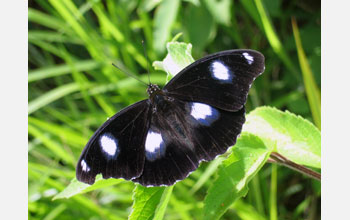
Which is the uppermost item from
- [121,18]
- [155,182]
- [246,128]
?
[121,18]

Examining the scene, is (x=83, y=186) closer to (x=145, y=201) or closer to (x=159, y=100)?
(x=145, y=201)

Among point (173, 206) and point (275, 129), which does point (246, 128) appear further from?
point (173, 206)

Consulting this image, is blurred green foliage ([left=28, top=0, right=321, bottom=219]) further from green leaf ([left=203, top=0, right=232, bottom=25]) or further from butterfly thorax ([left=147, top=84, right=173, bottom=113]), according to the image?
butterfly thorax ([left=147, top=84, right=173, bottom=113])

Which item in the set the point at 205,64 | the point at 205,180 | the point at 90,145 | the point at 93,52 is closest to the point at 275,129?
the point at 205,64

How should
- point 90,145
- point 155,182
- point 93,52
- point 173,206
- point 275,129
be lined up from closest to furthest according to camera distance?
point 155,182
point 90,145
point 275,129
point 173,206
point 93,52

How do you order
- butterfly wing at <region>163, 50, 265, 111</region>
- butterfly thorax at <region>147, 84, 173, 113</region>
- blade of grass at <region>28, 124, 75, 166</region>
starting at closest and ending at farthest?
butterfly wing at <region>163, 50, 265, 111</region>, butterfly thorax at <region>147, 84, 173, 113</region>, blade of grass at <region>28, 124, 75, 166</region>

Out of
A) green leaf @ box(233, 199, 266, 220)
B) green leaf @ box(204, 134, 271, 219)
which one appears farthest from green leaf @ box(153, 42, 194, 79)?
green leaf @ box(233, 199, 266, 220)
